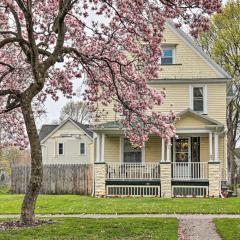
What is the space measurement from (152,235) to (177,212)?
5032 millimetres

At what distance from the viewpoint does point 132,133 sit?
1436 centimetres

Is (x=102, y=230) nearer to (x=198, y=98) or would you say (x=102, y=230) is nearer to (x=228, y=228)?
(x=228, y=228)

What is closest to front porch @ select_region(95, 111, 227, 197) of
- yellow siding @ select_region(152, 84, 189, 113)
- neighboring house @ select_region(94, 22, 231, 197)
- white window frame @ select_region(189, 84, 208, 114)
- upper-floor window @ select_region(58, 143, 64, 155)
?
neighboring house @ select_region(94, 22, 231, 197)

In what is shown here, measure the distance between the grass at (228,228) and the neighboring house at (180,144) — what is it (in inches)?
418

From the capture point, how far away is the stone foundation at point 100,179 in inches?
944

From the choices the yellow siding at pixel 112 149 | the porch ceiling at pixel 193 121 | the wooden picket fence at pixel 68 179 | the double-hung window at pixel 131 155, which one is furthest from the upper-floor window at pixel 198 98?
the wooden picket fence at pixel 68 179

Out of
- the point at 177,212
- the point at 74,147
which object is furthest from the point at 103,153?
the point at 74,147

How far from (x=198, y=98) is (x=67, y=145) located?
19.7 meters

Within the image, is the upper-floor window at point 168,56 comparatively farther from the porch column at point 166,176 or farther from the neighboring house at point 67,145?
the neighboring house at point 67,145

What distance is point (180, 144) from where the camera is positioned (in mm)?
25328

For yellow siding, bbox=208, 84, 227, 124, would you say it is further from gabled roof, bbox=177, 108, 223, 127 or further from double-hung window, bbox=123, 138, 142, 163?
double-hung window, bbox=123, 138, 142, 163

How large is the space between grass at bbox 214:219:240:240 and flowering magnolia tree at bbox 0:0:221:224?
8.85ft

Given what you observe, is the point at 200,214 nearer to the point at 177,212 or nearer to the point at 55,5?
the point at 177,212

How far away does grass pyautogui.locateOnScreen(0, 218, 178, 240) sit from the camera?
1017 cm
